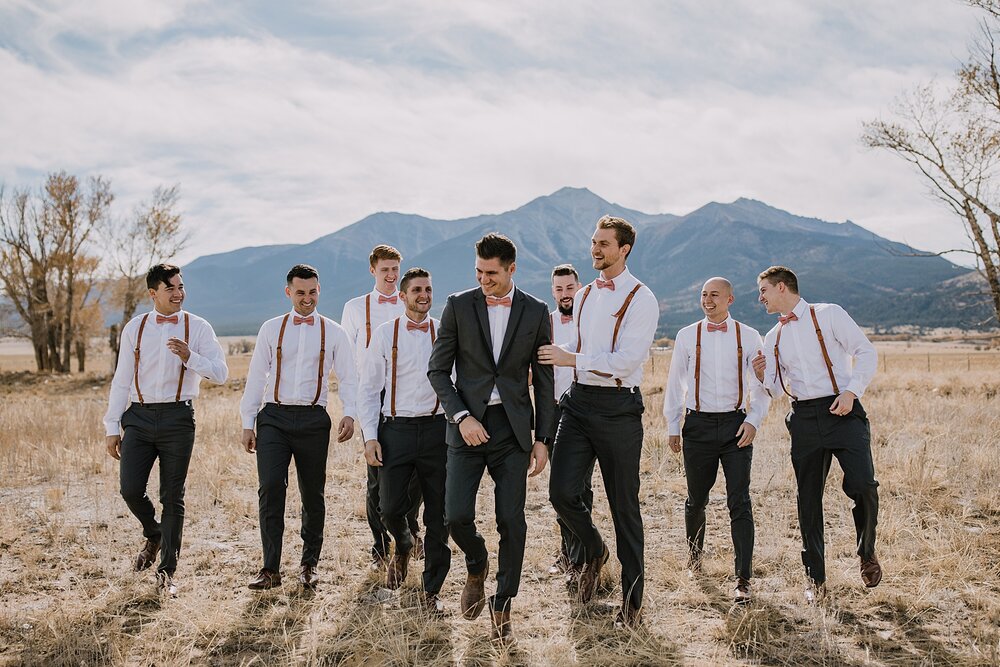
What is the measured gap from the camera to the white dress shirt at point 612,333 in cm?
489

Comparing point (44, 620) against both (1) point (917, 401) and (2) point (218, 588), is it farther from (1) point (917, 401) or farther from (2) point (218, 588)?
(1) point (917, 401)

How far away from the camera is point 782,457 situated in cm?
1036

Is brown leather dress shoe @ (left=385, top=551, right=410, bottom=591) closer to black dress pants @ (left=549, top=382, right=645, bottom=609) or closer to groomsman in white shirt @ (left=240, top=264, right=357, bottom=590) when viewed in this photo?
groomsman in white shirt @ (left=240, top=264, right=357, bottom=590)

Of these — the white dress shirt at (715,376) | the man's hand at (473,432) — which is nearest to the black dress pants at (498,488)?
the man's hand at (473,432)

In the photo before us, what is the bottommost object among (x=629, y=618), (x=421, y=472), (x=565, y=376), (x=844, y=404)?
(x=629, y=618)

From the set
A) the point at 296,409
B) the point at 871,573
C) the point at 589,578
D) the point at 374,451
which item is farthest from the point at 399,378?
the point at 871,573

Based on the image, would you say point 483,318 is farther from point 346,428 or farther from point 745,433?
point 745,433

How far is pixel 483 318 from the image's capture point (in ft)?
15.9

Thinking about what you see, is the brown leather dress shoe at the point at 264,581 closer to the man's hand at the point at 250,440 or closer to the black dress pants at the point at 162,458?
the black dress pants at the point at 162,458

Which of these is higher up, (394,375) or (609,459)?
(394,375)

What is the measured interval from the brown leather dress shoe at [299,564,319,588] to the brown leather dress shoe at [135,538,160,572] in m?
1.30

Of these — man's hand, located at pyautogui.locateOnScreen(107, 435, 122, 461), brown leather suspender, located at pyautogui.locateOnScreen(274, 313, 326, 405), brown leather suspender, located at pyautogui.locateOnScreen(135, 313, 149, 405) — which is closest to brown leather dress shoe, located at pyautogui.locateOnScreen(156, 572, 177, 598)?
man's hand, located at pyautogui.locateOnScreen(107, 435, 122, 461)

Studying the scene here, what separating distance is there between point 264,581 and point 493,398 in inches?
89.2

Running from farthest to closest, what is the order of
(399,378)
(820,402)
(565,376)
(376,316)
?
1. (376,316)
2. (565,376)
3. (399,378)
4. (820,402)
